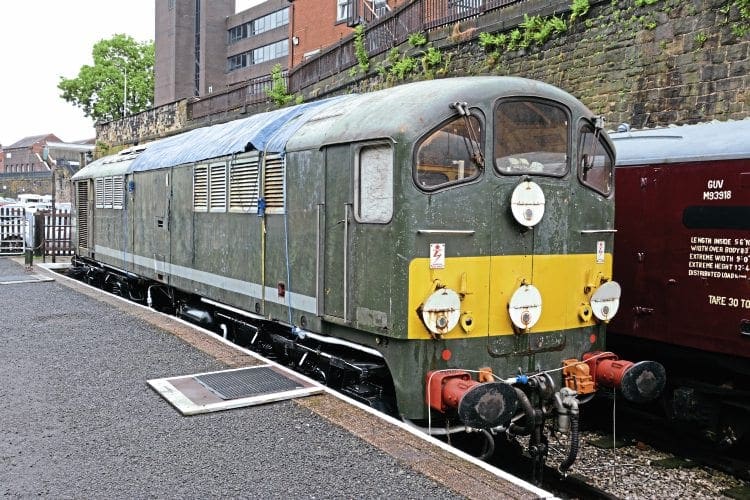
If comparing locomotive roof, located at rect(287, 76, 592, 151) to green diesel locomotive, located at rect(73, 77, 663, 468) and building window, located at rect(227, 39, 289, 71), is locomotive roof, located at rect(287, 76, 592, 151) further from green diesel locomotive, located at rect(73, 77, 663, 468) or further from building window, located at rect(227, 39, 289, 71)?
building window, located at rect(227, 39, 289, 71)

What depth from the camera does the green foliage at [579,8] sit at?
13014 mm

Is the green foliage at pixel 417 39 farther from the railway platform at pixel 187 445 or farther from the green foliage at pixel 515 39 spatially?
the railway platform at pixel 187 445

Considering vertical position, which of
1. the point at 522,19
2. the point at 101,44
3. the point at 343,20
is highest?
the point at 101,44

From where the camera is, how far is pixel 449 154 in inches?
228

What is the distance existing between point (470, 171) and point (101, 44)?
61735mm

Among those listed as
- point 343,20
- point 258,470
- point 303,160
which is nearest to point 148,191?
point 303,160

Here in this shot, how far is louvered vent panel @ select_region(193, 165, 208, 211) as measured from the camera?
Result: 9.58 metres

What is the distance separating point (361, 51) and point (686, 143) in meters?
14.4

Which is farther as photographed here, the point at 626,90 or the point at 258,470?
the point at 626,90

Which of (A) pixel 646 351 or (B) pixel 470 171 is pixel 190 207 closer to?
(B) pixel 470 171

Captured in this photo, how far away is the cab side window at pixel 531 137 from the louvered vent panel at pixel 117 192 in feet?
32.2

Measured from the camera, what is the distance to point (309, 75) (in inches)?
1013

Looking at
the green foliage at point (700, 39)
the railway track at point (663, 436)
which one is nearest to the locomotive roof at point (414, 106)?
the railway track at point (663, 436)

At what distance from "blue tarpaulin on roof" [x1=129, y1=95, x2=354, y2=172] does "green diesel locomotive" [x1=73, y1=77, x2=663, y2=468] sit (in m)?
0.10
